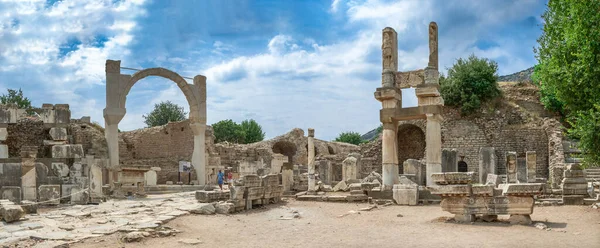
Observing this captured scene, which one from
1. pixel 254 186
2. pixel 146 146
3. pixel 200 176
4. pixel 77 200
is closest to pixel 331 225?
pixel 254 186

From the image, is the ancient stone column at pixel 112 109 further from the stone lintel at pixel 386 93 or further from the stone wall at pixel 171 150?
the stone lintel at pixel 386 93

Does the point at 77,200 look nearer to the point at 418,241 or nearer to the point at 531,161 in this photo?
the point at 418,241

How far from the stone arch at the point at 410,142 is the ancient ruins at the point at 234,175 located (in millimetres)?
2505

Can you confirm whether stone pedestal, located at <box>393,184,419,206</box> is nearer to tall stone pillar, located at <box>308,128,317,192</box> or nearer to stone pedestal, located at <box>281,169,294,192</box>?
tall stone pillar, located at <box>308,128,317,192</box>

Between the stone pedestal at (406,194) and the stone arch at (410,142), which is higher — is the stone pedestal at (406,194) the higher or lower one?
the lower one

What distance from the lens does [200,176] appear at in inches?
873

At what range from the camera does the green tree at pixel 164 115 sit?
50.2m

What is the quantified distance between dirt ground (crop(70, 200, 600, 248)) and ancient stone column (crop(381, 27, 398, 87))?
496 centimetres

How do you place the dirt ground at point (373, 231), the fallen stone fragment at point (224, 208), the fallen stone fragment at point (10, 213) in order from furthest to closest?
the fallen stone fragment at point (224, 208) → the fallen stone fragment at point (10, 213) → the dirt ground at point (373, 231)

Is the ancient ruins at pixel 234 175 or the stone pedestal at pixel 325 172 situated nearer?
the ancient ruins at pixel 234 175

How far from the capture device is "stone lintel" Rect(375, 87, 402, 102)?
52.6ft

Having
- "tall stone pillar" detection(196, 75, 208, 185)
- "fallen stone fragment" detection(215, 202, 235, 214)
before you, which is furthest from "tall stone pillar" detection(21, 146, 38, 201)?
"tall stone pillar" detection(196, 75, 208, 185)

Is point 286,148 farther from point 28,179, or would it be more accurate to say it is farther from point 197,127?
point 28,179

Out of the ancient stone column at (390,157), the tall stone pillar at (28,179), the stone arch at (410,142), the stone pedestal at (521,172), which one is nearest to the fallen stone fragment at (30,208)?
the tall stone pillar at (28,179)
